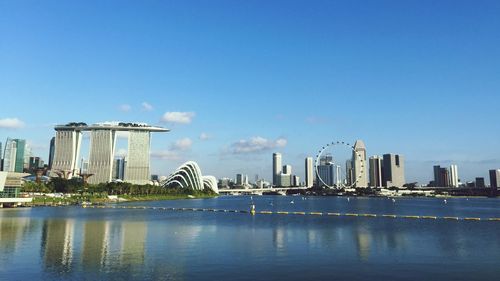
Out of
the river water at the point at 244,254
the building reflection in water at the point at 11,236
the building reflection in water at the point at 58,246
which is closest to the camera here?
the river water at the point at 244,254

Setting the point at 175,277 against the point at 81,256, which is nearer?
the point at 175,277

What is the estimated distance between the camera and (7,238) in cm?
5216

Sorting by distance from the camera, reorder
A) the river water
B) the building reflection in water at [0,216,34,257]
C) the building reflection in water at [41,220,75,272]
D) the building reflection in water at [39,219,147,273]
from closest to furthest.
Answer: the river water, the building reflection in water at [39,219,147,273], the building reflection in water at [41,220,75,272], the building reflection in water at [0,216,34,257]

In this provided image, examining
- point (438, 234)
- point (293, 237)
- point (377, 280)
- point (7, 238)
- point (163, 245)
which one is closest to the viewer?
point (377, 280)

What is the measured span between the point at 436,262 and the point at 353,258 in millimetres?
7782

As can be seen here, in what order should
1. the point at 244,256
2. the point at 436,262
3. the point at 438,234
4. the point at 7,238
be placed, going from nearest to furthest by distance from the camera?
1. the point at 436,262
2. the point at 244,256
3. the point at 7,238
4. the point at 438,234

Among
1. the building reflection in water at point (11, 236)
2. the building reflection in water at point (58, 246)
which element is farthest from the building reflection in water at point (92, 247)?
the building reflection in water at point (11, 236)

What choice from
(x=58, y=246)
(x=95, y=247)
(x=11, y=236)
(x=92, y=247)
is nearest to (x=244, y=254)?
(x=95, y=247)

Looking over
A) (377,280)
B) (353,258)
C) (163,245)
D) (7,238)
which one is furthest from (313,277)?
(7,238)

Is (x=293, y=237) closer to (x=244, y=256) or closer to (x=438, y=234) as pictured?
(x=244, y=256)

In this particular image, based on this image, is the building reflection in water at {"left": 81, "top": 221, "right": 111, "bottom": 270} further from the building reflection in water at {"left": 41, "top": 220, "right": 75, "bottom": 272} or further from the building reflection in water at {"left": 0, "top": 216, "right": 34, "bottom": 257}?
the building reflection in water at {"left": 0, "top": 216, "right": 34, "bottom": 257}

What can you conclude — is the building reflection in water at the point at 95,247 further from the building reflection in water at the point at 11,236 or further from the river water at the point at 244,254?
the building reflection in water at the point at 11,236

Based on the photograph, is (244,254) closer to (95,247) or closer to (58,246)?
(95,247)

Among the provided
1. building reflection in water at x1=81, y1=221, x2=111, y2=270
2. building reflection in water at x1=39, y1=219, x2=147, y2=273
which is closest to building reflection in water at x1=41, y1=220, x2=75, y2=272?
building reflection in water at x1=39, y1=219, x2=147, y2=273
